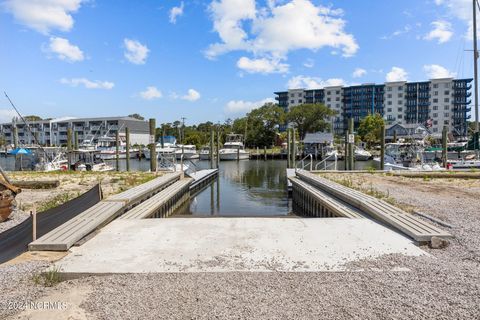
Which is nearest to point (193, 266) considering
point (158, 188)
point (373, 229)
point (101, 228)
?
point (101, 228)

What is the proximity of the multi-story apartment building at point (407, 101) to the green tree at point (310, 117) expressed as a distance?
26165 mm

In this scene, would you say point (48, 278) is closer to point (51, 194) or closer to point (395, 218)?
point (395, 218)

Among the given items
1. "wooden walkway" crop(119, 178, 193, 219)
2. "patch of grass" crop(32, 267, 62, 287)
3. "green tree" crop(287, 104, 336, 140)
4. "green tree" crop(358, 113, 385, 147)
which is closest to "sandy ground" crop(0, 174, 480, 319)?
"patch of grass" crop(32, 267, 62, 287)

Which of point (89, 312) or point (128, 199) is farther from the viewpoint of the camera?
point (128, 199)

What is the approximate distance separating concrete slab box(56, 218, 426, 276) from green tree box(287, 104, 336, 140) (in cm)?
7384

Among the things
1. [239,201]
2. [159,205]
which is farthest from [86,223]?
[239,201]

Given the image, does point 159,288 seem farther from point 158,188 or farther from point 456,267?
point 158,188

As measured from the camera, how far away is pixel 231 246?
210 inches

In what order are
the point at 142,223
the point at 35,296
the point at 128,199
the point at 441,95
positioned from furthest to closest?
the point at 441,95 → the point at 128,199 → the point at 142,223 → the point at 35,296

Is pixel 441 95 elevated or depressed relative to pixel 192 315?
elevated

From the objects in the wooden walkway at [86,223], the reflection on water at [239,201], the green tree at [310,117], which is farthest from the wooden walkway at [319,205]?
the green tree at [310,117]

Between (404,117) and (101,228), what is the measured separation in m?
108

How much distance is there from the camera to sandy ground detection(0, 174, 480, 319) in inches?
128

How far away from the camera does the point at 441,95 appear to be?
3844 inches
